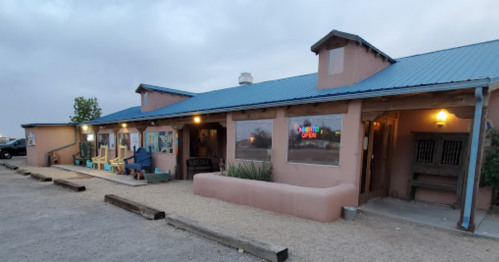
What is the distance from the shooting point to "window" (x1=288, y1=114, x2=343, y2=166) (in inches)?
228

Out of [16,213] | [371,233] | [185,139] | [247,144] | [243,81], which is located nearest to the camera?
[371,233]

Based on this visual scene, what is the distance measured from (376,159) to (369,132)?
107 cm

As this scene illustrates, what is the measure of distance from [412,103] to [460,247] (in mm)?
2564

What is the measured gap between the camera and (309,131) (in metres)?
6.25

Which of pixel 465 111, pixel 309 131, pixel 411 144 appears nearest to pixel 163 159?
pixel 309 131

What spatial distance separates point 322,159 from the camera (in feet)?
19.6

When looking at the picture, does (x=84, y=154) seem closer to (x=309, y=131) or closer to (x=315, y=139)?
(x=309, y=131)

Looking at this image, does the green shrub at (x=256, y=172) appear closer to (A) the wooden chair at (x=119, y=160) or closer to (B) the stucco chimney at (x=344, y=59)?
(B) the stucco chimney at (x=344, y=59)

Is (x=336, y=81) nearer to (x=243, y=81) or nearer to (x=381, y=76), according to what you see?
(x=381, y=76)

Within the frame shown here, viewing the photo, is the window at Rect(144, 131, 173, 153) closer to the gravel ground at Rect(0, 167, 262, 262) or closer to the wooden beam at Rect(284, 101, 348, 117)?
the gravel ground at Rect(0, 167, 262, 262)

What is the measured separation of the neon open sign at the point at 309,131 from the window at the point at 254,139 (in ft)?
3.51

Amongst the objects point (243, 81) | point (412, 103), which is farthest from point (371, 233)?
point (243, 81)

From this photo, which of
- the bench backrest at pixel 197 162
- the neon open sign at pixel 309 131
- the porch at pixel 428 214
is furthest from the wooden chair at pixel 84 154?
the porch at pixel 428 214

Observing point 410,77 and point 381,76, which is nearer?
point 410,77
